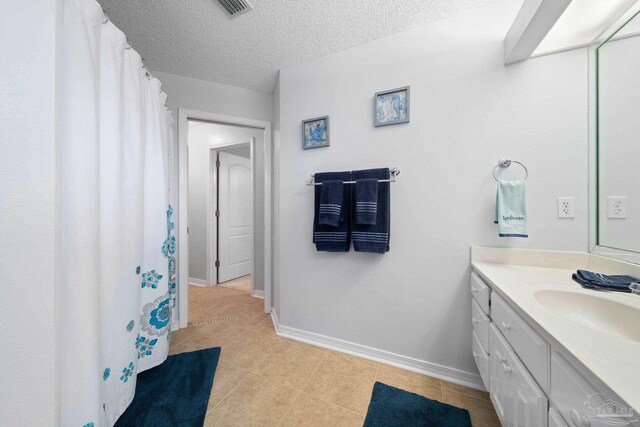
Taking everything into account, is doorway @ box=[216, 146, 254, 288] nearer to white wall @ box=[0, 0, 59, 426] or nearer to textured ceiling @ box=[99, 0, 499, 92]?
textured ceiling @ box=[99, 0, 499, 92]

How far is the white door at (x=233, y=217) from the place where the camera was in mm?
3371

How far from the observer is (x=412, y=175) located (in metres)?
1.54

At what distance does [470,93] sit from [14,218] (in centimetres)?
211

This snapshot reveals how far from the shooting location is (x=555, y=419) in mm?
598

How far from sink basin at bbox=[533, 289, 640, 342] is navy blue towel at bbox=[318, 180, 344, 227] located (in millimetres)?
1103

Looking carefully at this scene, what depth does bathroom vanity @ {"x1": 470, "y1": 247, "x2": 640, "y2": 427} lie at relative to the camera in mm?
476

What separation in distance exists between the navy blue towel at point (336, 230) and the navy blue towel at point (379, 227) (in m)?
0.10

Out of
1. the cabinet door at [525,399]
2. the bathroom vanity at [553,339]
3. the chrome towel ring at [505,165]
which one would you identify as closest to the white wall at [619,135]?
the bathroom vanity at [553,339]

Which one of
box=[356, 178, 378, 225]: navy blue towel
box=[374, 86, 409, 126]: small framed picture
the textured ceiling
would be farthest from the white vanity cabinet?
the textured ceiling

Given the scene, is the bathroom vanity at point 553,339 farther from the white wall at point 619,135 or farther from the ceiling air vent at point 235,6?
the ceiling air vent at point 235,6

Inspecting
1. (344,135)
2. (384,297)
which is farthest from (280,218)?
(384,297)

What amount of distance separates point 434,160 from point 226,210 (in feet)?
9.72

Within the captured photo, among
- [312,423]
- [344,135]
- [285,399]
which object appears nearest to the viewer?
[312,423]

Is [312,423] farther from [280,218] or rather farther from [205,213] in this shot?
[205,213]
